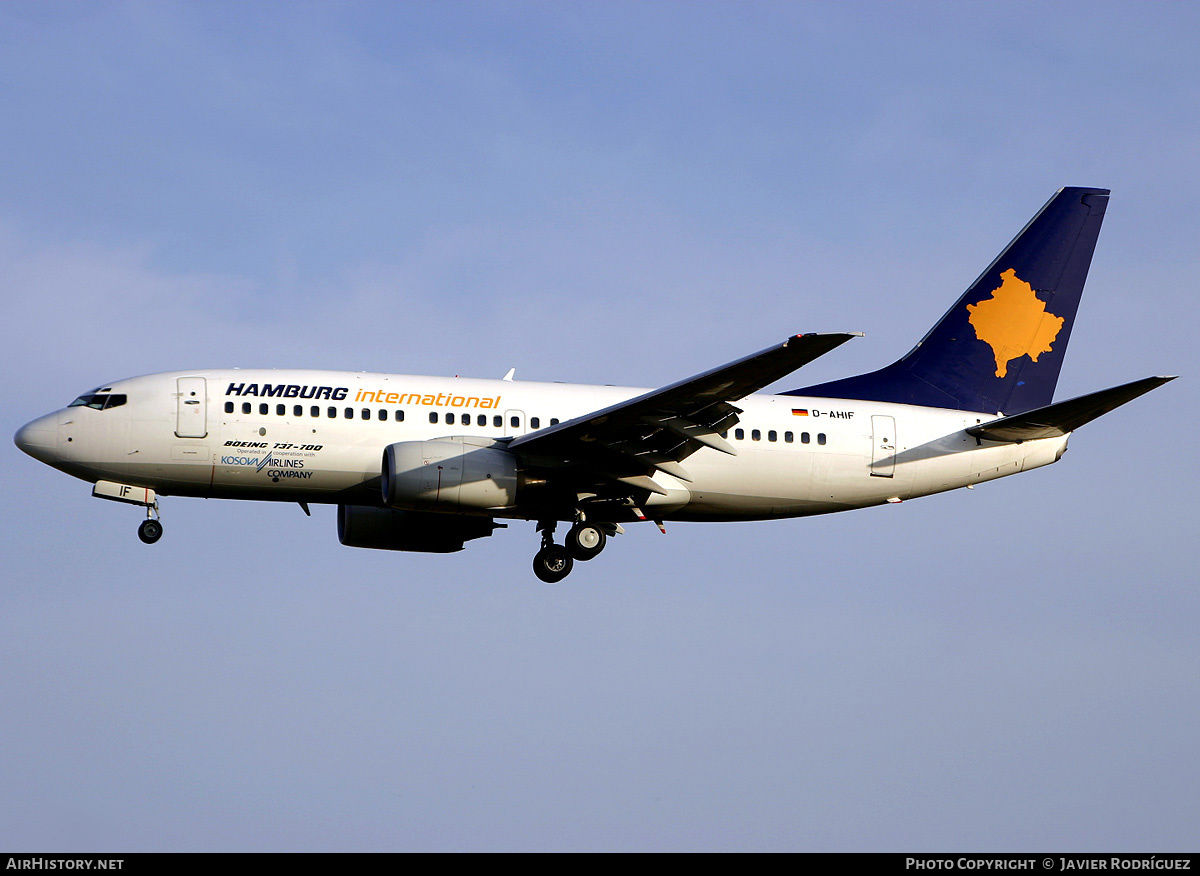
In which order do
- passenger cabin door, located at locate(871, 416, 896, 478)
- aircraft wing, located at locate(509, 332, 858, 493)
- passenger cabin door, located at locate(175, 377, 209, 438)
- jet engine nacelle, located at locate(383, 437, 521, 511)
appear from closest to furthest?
aircraft wing, located at locate(509, 332, 858, 493) < jet engine nacelle, located at locate(383, 437, 521, 511) < passenger cabin door, located at locate(175, 377, 209, 438) < passenger cabin door, located at locate(871, 416, 896, 478)

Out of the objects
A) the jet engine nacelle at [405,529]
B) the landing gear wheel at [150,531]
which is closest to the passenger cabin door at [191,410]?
the landing gear wheel at [150,531]

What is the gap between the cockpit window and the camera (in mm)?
31625

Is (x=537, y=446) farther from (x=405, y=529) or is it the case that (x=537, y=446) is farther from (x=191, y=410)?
(x=191, y=410)

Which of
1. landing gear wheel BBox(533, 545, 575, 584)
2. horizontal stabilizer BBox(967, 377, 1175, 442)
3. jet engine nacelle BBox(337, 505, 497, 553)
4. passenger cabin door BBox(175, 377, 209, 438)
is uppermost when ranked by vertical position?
passenger cabin door BBox(175, 377, 209, 438)

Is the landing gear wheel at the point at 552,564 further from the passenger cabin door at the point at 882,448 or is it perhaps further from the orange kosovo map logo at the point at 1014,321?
the orange kosovo map logo at the point at 1014,321

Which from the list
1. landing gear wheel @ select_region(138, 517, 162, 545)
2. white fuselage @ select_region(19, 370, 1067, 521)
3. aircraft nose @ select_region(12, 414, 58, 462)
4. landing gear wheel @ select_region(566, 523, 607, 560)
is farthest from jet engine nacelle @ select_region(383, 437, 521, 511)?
aircraft nose @ select_region(12, 414, 58, 462)

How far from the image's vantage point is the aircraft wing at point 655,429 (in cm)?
2780

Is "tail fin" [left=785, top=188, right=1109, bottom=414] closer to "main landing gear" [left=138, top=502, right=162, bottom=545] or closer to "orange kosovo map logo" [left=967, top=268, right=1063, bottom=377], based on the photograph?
"orange kosovo map logo" [left=967, top=268, right=1063, bottom=377]

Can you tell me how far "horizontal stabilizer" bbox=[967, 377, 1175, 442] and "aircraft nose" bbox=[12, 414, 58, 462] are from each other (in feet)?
69.1

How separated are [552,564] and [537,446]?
3885mm

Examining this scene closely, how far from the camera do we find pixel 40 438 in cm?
3147
